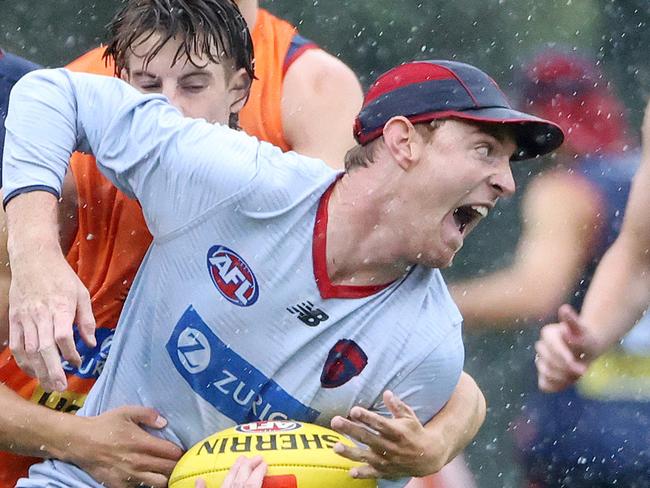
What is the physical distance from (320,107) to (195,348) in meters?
1.11

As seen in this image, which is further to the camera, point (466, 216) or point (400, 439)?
point (466, 216)

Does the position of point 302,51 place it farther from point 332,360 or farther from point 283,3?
point 283,3

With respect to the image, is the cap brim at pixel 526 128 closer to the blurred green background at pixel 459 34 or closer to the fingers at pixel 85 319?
the fingers at pixel 85 319

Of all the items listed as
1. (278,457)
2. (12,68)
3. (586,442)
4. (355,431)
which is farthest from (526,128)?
(586,442)

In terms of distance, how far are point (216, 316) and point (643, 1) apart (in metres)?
5.76

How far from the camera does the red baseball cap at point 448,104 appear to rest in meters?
4.36

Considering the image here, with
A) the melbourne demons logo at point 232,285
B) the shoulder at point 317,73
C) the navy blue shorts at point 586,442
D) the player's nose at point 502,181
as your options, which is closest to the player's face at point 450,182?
the player's nose at point 502,181

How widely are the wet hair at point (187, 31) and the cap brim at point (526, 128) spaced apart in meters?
0.81

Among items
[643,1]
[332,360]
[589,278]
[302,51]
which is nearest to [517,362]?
[643,1]

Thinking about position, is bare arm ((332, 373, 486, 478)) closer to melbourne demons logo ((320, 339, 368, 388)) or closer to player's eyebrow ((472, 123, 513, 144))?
melbourne demons logo ((320, 339, 368, 388))

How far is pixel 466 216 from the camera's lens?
176 inches

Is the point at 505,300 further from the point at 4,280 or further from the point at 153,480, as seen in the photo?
the point at 4,280

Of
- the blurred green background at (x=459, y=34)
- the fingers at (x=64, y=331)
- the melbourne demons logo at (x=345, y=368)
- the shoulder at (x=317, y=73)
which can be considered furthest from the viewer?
the blurred green background at (x=459, y=34)

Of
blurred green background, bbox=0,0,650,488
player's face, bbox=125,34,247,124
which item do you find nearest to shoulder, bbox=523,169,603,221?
player's face, bbox=125,34,247,124
